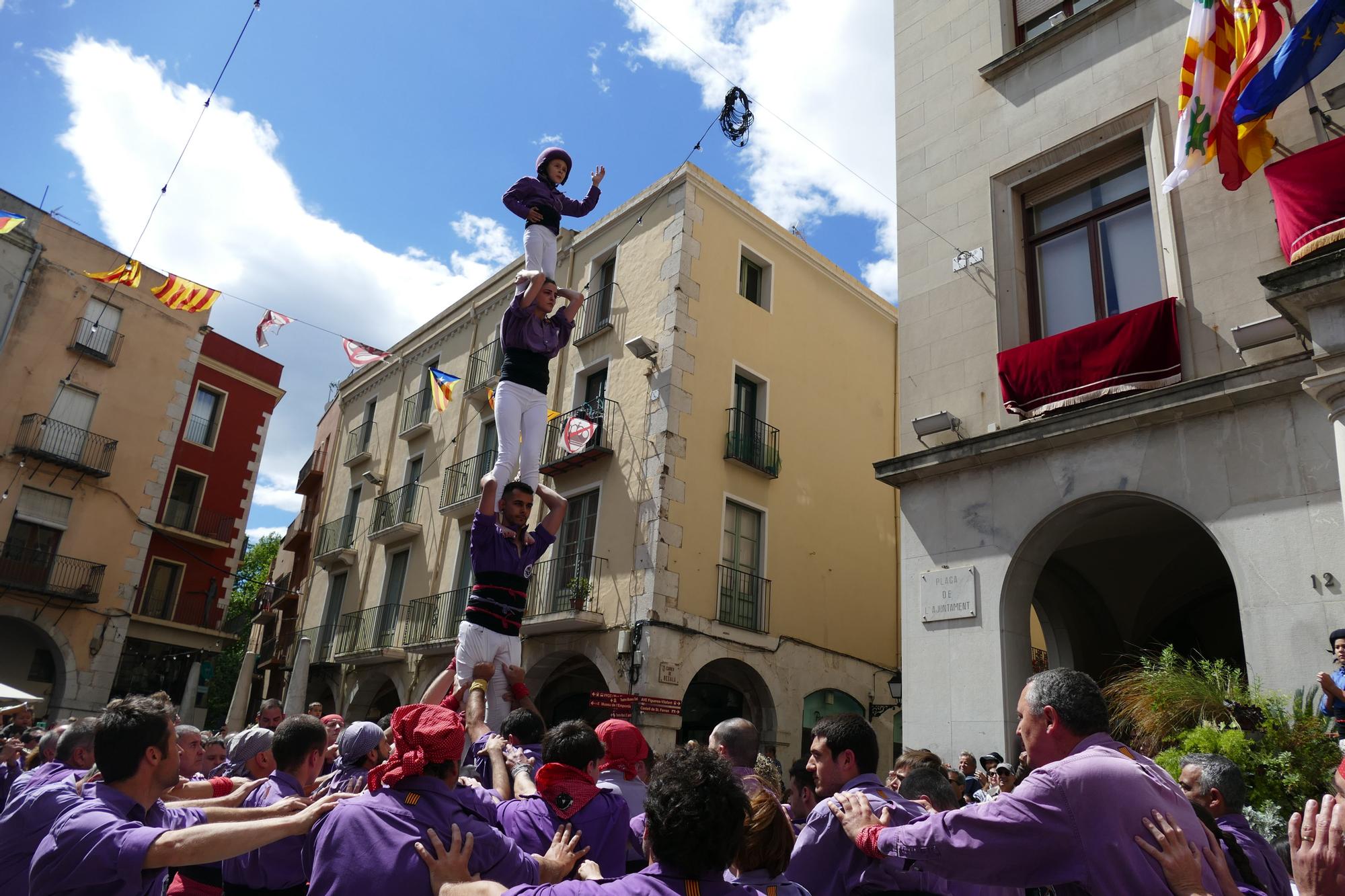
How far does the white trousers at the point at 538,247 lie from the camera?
7891 millimetres

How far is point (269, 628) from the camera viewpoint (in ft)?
98.4

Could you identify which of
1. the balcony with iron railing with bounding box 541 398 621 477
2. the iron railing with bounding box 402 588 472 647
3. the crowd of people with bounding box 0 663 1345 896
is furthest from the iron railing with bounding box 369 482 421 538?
the crowd of people with bounding box 0 663 1345 896

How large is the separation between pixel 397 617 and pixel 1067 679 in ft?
68.3

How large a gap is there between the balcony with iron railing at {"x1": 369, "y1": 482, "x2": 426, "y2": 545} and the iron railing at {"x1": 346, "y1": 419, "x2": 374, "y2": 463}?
300 cm

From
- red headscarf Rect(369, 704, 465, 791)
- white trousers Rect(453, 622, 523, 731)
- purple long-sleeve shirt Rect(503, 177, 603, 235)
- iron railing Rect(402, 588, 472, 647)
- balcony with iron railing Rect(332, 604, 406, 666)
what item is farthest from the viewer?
balcony with iron railing Rect(332, 604, 406, 666)

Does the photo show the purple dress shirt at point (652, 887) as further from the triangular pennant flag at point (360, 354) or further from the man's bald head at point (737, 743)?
the triangular pennant flag at point (360, 354)

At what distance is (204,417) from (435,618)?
527 inches

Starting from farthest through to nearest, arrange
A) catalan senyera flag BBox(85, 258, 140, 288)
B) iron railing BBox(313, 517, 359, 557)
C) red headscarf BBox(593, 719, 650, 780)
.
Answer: iron railing BBox(313, 517, 359, 557) < catalan senyera flag BBox(85, 258, 140, 288) < red headscarf BBox(593, 719, 650, 780)

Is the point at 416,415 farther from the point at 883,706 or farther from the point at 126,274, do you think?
the point at 883,706

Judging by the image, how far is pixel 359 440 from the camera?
27.6 m

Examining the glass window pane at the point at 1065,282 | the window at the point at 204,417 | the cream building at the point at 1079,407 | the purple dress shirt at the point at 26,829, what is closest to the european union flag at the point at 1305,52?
the cream building at the point at 1079,407

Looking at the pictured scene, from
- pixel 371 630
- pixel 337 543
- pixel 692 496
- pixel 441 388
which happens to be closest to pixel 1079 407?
pixel 692 496

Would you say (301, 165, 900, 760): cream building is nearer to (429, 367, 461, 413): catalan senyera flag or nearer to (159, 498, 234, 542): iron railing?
(429, 367, 461, 413): catalan senyera flag

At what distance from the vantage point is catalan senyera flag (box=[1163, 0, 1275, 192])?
26.1 feet
